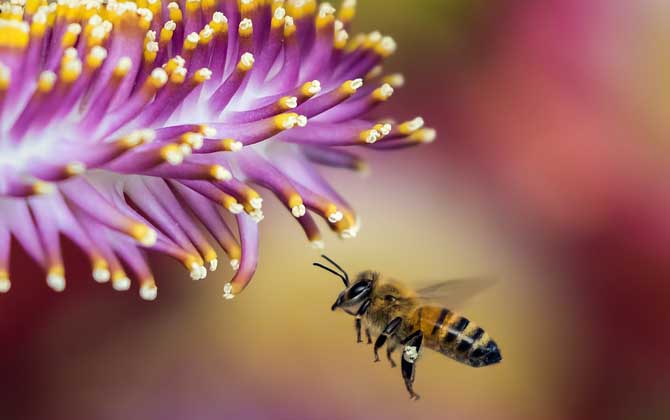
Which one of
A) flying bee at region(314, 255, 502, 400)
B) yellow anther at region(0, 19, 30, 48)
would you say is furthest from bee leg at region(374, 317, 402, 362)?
yellow anther at region(0, 19, 30, 48)

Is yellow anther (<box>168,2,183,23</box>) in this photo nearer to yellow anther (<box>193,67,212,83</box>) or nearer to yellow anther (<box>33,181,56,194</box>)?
yellow anther (<box>193,67,212,83</box>)

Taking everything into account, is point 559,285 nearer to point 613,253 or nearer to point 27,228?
point 613,253

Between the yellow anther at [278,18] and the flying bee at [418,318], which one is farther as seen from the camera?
the flying bee at [418,318]

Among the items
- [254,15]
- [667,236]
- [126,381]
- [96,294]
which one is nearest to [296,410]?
[126,381]

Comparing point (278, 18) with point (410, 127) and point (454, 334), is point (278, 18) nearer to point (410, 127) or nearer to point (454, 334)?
point (410, 127)

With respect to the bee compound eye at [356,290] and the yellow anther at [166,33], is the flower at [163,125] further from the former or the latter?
the bee compound eye at [356,290]

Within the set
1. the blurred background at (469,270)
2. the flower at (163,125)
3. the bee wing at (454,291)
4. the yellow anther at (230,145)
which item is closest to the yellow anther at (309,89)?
the flower at (163,125)

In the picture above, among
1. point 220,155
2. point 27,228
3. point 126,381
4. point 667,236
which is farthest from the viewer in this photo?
point 667,236
